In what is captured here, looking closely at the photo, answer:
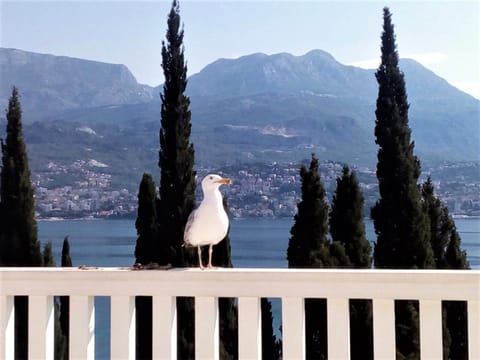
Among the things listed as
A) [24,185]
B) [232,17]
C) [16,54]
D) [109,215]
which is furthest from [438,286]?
[16,54]

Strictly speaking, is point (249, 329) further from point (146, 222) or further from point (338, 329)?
point (146, 222)

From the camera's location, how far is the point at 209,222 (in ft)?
5.89

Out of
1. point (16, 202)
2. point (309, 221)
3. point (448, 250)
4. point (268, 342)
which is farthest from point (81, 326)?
point (448, 250)

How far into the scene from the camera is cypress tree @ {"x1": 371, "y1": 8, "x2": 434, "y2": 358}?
11.6 metres

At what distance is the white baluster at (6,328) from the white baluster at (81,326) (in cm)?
19

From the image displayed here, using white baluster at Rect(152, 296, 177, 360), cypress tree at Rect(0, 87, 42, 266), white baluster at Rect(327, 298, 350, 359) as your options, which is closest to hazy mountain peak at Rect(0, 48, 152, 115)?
cypress tree at Rect(0, 87, 42, 266)

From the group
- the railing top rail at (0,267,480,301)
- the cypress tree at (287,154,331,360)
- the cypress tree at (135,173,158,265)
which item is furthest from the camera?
the cypress tree at (135,173,158,265)

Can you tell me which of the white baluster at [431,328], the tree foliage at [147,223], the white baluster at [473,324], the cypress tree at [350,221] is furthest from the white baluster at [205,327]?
the tree foliage at [147,223]

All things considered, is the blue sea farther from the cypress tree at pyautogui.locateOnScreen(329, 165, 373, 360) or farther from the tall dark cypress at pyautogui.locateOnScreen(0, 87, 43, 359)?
the cypress tree at pyautogui.locateOnScreen(329, 165, 373, 360)

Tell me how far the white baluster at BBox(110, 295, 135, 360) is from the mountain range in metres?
22.4

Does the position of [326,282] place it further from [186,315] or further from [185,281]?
[186,315]

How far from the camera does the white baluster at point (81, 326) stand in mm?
1669

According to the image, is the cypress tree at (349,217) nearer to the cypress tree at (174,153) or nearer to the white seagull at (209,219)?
the cypress tree at (174,153)

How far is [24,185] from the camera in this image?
1055 cm
